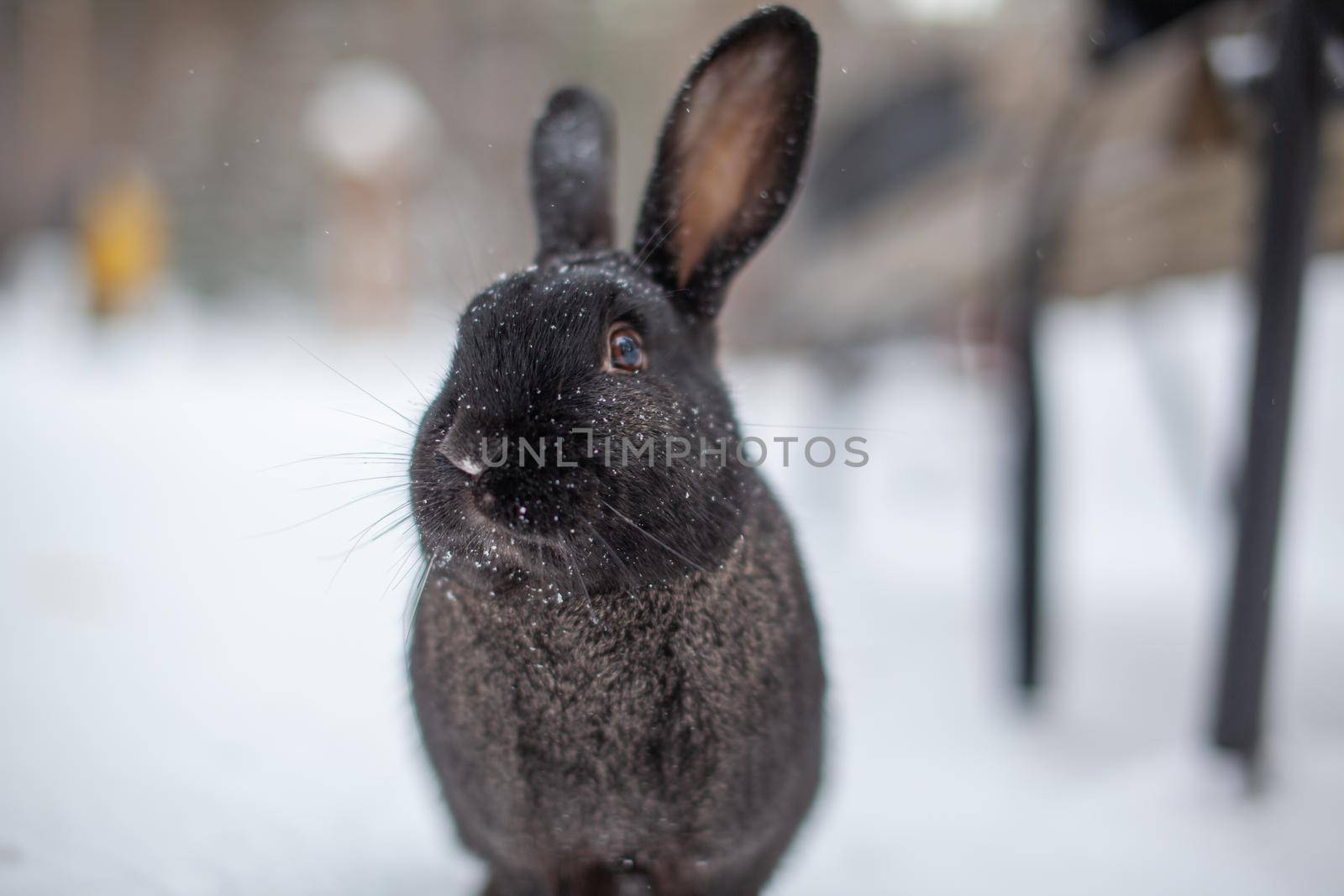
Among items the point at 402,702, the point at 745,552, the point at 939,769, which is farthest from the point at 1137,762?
the point at 402,702

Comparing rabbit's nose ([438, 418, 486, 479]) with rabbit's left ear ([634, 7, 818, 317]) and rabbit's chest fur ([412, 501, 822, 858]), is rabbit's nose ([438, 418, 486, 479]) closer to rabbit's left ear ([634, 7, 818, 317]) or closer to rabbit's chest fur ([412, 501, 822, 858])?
rabbit's chest fur ([412, 501, 822, 858])

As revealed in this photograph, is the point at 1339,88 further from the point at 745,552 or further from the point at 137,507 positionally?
the point at 137,507

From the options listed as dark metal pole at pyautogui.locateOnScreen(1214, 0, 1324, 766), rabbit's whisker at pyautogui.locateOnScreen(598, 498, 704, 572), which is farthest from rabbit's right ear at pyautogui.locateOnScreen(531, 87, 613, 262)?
dark metal pole at pyautogui.locateOnScreen(1214, 0, 1324, 766)

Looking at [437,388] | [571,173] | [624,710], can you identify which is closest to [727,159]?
[571,173]

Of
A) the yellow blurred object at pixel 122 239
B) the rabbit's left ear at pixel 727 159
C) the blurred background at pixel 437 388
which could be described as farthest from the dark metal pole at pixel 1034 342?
the yellow blurred object at pixel 122 239

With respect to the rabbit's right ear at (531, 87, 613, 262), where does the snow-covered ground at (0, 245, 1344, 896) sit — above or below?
below

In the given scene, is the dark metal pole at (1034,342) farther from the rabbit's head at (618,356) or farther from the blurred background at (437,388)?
the rabbit's head at (618,356)
